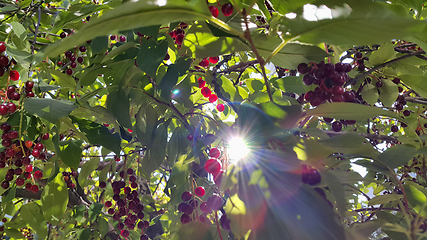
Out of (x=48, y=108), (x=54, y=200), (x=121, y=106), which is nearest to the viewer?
(x=48, y=108)

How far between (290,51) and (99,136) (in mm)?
906

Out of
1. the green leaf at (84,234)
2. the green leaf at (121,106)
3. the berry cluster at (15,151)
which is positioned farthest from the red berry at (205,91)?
the green leaf at (84,234)

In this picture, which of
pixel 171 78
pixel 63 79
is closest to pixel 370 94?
pixel 171 78

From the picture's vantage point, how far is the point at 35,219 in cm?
170

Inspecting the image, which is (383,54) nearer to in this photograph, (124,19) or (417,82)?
(417,82)

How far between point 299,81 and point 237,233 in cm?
99

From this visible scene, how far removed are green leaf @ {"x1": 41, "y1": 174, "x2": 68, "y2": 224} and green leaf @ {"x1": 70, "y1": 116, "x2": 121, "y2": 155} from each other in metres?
0.62

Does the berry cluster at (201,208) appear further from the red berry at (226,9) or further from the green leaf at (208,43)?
the red berry at (226,9)

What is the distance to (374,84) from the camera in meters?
1.41

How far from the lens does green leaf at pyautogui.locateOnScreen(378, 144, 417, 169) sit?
73 cm

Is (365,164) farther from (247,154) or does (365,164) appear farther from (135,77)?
(135,77)

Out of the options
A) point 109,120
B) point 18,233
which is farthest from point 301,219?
point 18,233

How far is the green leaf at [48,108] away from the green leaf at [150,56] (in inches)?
13.0

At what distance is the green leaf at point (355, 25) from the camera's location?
1.48 ft
